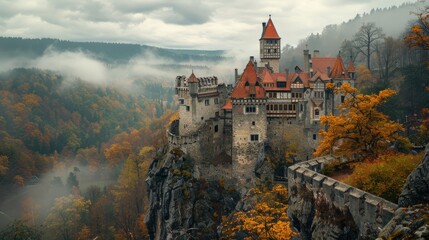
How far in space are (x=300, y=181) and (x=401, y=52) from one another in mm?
71545

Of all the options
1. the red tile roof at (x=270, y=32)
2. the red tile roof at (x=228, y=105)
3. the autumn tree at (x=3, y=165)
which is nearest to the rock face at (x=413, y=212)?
the red tile roof at (x=228, y=105)

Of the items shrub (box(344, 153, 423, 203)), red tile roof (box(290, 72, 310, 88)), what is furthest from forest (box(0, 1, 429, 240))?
red tile roof (box(290, 72, 310, 88))

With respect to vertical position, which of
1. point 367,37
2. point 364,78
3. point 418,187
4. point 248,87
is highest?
point 367,37

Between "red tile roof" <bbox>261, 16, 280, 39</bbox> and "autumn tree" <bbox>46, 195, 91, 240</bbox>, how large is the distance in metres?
52.6

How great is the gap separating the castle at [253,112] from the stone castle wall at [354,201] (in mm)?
28994

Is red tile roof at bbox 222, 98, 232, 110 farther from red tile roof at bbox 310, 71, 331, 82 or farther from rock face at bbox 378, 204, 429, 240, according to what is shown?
rock face at bbox 378, 204, 429, 240

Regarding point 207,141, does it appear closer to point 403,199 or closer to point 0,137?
point 403,199

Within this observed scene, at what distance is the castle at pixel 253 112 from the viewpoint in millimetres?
61594

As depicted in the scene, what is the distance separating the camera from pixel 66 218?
90.8 meters

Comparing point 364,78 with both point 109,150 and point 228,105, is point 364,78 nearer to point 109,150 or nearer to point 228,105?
point 228,105

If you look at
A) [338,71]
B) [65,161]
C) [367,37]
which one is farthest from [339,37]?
[338,71]

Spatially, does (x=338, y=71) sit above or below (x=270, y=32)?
below

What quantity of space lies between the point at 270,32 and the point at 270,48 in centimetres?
275

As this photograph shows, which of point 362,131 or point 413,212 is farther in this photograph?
point 362,131
